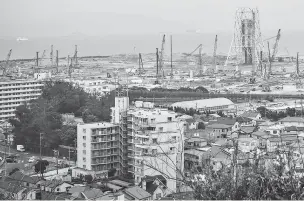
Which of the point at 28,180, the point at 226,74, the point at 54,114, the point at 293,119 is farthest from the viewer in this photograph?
the point at 226,74

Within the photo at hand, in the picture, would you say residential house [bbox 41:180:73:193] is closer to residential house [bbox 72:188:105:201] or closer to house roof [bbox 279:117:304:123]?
residential house [bbox 72:188:105:201]

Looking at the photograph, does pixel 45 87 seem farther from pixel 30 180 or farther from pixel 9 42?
pixel 9 42

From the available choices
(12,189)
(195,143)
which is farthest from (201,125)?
(12,189)

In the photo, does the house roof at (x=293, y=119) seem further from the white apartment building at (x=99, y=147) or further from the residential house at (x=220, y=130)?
the white apartment building at (x=99, y=147)

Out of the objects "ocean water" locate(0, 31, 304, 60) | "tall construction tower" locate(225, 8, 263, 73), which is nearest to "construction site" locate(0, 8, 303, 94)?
"tall construction tower" locate(225, 8, 263, 73)

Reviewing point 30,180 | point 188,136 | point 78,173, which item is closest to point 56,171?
point 78,173

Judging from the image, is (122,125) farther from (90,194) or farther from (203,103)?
(203,103)
